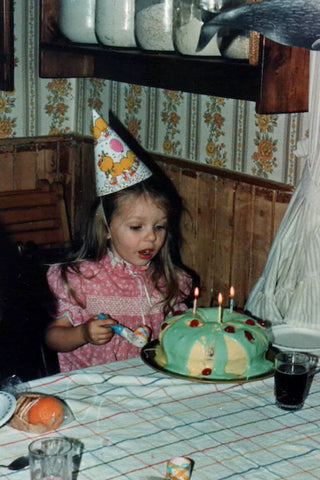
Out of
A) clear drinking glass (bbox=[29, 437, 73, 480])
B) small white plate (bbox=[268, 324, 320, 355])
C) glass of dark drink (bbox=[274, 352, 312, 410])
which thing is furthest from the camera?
small white plate (bbox=[268, 324, 320, 355])

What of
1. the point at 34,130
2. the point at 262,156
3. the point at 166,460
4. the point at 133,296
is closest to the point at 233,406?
the point at 166,460

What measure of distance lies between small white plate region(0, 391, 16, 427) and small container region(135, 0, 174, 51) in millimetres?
1035

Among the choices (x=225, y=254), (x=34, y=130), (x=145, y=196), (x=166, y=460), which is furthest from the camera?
(x=34, y=130)

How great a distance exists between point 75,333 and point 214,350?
546 mm

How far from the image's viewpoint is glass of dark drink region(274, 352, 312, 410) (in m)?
1.38

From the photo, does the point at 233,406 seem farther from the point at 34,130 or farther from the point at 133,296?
the point at 34,130

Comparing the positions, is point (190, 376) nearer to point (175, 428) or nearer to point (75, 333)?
point (175, 428)

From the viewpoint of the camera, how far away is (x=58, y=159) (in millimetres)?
3170

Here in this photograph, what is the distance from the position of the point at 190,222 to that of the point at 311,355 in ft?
3.47

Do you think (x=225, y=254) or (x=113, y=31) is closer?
(x=113, y=31)

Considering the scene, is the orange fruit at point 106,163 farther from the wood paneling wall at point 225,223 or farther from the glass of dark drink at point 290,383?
the glass of dark drink at point 290,383

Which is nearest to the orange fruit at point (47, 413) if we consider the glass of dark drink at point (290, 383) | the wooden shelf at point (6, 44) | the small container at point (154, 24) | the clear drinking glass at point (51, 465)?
the clear drinking glass at point (51, 465)

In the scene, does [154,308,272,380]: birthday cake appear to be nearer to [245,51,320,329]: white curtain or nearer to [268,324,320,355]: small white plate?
[268,324,320,355]: small white plate

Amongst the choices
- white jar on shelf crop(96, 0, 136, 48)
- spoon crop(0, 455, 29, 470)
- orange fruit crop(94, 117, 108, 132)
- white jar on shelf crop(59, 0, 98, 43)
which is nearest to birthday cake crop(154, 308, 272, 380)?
spoon crop(0, 455, 29, 470)
